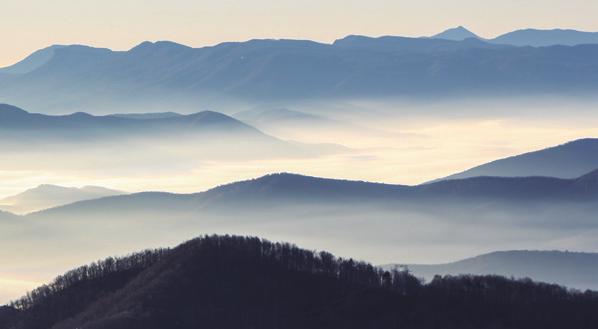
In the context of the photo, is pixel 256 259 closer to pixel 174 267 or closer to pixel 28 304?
pixel 174 267

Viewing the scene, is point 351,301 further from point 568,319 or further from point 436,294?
point 568,319

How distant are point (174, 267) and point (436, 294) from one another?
2005 centimetres

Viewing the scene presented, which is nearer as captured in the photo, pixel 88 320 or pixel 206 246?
pixel 88 320

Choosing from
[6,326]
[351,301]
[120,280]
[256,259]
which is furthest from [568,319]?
[6,326]

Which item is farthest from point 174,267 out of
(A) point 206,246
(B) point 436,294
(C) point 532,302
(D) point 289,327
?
(C) point 532,302

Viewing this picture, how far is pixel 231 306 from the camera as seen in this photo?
378 feet

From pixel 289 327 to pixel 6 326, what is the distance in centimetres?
2309

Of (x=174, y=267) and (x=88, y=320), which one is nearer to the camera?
(x=88, y=320)

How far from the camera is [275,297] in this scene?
117188 mm

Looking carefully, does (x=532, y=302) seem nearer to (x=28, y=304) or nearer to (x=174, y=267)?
(x=174, y=267)

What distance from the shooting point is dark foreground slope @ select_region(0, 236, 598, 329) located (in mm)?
113500

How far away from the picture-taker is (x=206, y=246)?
4860 inches

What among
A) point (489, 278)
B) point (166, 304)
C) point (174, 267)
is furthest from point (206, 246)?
point (489, 278)

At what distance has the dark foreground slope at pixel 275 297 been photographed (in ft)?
372
